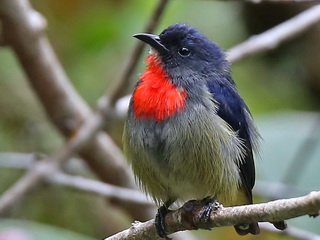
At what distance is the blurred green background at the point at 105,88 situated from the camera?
5328 mm

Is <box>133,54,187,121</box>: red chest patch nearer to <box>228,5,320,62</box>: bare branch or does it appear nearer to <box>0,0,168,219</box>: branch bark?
<box>0,0,168,219</box>: branch bark

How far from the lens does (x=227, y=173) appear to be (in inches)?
150

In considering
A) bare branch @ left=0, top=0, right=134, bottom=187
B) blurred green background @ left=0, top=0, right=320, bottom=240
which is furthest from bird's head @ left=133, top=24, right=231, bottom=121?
blurred green background @ left=0, top=0, right=320, bottom=240

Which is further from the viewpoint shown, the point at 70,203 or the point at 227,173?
the point at 70,203

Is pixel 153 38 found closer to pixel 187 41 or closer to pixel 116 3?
pixel 187 41

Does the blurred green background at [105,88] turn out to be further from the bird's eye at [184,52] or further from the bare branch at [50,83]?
the bird's eye at [184,52]

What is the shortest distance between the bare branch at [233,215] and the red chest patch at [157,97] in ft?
1.65

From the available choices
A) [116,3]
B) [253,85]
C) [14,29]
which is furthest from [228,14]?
[14,29]

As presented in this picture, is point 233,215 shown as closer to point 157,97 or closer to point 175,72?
point 157,97

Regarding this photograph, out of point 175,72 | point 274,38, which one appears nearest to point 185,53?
point 175,72

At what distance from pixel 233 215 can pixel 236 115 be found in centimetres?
115

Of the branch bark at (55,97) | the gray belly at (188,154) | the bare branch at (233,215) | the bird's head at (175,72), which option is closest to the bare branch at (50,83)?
the branch bark at (55,97)

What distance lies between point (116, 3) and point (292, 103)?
1784 mm

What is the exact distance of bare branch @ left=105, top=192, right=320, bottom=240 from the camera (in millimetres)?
2514
